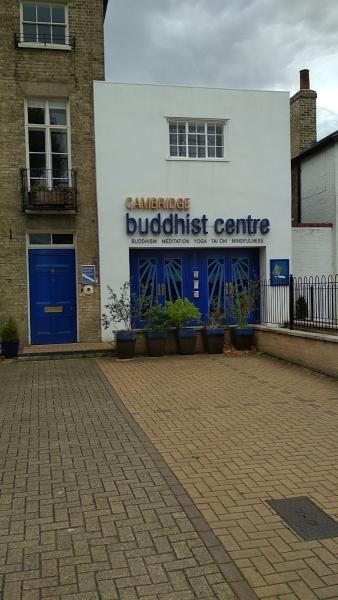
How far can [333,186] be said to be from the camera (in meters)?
17.5

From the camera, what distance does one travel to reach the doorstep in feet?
40.6

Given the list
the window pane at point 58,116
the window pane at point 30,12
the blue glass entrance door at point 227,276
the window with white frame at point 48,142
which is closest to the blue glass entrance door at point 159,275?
the blue glass entrance door at point 227,276

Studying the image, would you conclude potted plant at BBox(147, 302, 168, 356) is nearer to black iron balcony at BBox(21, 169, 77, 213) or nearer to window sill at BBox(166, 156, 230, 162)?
black iron balcony at BBox(21, 169, 77, 213)

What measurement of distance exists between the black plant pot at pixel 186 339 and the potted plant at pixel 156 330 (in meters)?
0.38

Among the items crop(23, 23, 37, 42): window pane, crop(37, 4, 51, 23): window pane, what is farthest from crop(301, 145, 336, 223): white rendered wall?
crop(23, 23, 37, 42): window pane

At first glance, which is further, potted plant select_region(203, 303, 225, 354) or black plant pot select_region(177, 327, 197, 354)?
potted plant select_region(203, 303, 225, 354)

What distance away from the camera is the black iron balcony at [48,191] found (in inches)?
538

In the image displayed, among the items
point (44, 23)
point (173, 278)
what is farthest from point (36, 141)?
point (173, 278)

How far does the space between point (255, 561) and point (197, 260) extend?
39.6 ft

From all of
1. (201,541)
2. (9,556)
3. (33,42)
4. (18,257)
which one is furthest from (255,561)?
(33,42)

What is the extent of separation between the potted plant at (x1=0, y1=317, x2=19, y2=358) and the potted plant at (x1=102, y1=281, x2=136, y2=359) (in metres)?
2.11

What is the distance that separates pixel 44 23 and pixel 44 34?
0.93 feet

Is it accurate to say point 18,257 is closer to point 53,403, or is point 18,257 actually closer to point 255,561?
point 53,403

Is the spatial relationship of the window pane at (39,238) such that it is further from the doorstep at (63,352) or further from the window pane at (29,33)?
the window pane at (29,33)
